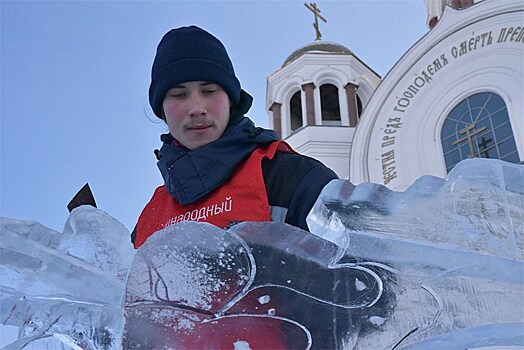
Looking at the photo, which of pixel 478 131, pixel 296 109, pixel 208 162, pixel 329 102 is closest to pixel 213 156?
pixel 208 162

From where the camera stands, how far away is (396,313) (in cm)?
96

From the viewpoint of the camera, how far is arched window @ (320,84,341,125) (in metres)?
14.1

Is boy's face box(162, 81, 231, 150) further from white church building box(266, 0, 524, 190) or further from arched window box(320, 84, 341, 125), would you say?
arched window box(320, 84, 341, 125)

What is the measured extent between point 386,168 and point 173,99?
8306 mm

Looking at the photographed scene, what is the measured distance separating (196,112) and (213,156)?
6.1 inches

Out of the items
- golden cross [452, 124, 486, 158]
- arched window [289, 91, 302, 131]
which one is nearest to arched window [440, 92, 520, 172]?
golden cross [452, 124, 486, 158]

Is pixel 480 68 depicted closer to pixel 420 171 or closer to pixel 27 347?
pixel 420 171

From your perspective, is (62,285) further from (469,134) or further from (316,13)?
(316,13)

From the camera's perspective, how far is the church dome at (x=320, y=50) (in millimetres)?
14164

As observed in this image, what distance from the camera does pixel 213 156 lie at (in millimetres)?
1587

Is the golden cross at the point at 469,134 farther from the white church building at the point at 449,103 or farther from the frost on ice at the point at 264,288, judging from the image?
the frost on ice at the point at 264,288

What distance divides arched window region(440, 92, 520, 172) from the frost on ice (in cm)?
806

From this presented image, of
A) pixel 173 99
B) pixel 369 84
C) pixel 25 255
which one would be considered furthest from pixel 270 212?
pixel 369 84

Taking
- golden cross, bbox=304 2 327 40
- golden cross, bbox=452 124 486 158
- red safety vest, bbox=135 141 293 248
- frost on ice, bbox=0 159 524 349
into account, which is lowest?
frost on ice, bbox=0 159 524 349
